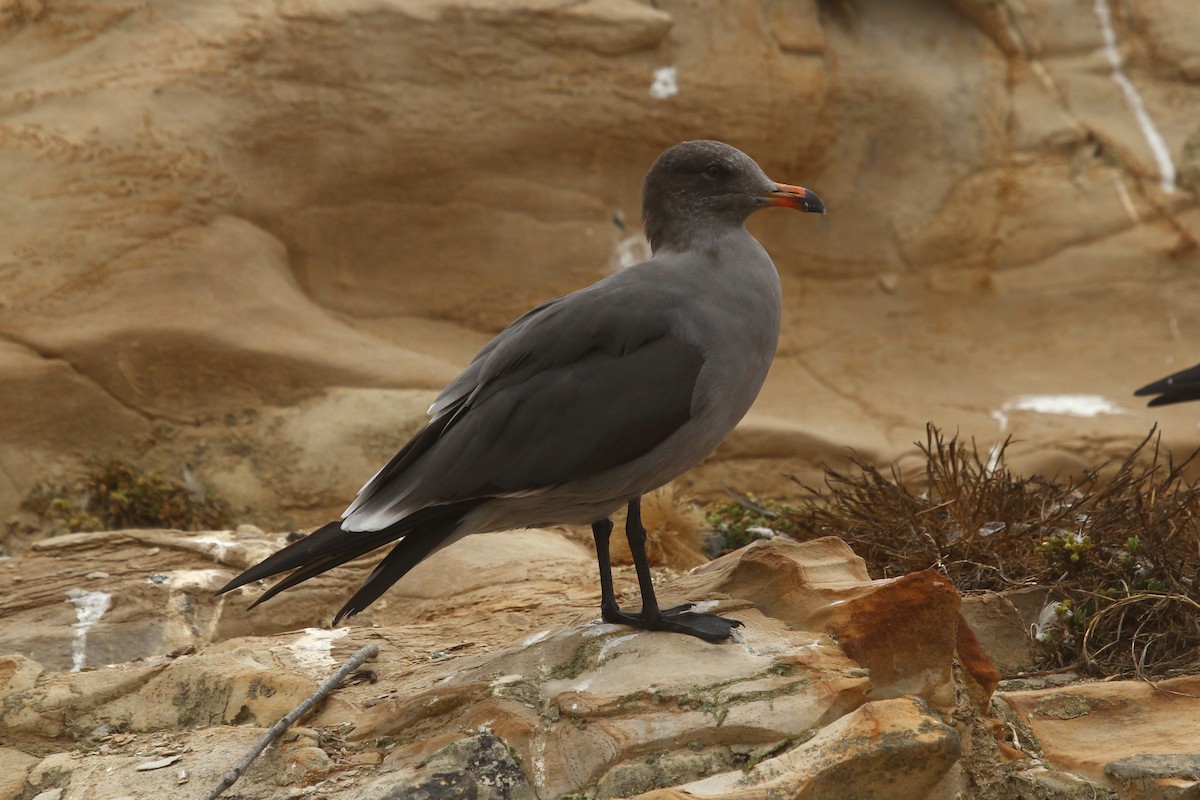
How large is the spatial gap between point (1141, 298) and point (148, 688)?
7.95 m

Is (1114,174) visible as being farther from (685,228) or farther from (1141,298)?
(685,228)

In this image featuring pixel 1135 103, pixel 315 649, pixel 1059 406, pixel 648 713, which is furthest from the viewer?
pixel 1135 103

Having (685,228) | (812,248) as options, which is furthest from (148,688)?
(812,248)

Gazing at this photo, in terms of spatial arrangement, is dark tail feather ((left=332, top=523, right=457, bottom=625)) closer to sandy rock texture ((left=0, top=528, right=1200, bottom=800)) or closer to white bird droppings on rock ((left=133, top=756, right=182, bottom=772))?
sandy rock texture ((left=0, top=528, right=1200, bottom=800))

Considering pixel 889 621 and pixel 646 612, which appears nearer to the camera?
pixel 889 621

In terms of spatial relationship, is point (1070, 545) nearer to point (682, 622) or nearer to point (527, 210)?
point (682, 622)

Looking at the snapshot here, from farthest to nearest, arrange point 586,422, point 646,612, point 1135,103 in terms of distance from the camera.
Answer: point 1135,103 < point 646,612 < point 586,422

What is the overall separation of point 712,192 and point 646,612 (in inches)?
52.2

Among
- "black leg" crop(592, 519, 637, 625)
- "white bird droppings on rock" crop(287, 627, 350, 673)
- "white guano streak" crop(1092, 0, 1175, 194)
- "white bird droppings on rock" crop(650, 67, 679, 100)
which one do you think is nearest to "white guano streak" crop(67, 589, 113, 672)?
"white bird droppings on rock" crop(287, 627, 350, 673)

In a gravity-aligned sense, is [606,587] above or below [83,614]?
above

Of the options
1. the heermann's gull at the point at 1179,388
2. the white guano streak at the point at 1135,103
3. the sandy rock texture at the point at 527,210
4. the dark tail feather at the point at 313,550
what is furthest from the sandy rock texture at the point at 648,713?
the white guano streak at the point at 1135,103

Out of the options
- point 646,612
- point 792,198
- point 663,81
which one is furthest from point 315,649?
point 663,81

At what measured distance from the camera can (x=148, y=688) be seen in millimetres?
3902

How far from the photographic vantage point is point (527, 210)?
8852mm
